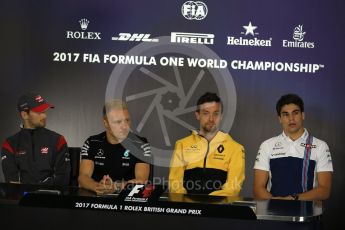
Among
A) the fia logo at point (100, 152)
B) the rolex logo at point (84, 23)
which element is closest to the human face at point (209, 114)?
the fia logo at point (100, 152)

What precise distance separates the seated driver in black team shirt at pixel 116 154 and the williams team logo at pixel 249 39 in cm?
129

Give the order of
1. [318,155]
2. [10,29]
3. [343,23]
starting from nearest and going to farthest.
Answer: [318,155]
[343,23]
[10,29]

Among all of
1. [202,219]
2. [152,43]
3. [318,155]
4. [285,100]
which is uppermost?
[152,43]

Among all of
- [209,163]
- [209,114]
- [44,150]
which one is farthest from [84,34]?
[209,163]

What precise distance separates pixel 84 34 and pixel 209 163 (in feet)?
5.61

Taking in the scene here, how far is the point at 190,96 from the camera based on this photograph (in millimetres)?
A: 5750

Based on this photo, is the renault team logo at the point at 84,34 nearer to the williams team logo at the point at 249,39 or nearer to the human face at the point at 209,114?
the williams team logo at the point at 249,39

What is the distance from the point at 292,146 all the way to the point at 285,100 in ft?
1.19

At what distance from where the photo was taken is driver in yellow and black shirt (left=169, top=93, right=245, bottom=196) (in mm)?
4980

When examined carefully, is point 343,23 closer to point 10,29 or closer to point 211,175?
point 211,175

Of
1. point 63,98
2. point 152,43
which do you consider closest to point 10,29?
point 63,98

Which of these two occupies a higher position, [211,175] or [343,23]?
[343,23]

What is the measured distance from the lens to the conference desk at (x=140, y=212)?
11.7 feet

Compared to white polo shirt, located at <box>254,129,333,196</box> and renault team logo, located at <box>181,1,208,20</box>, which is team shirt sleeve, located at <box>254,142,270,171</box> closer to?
white polo shirt, located at <box>254,129,333,196</box>
